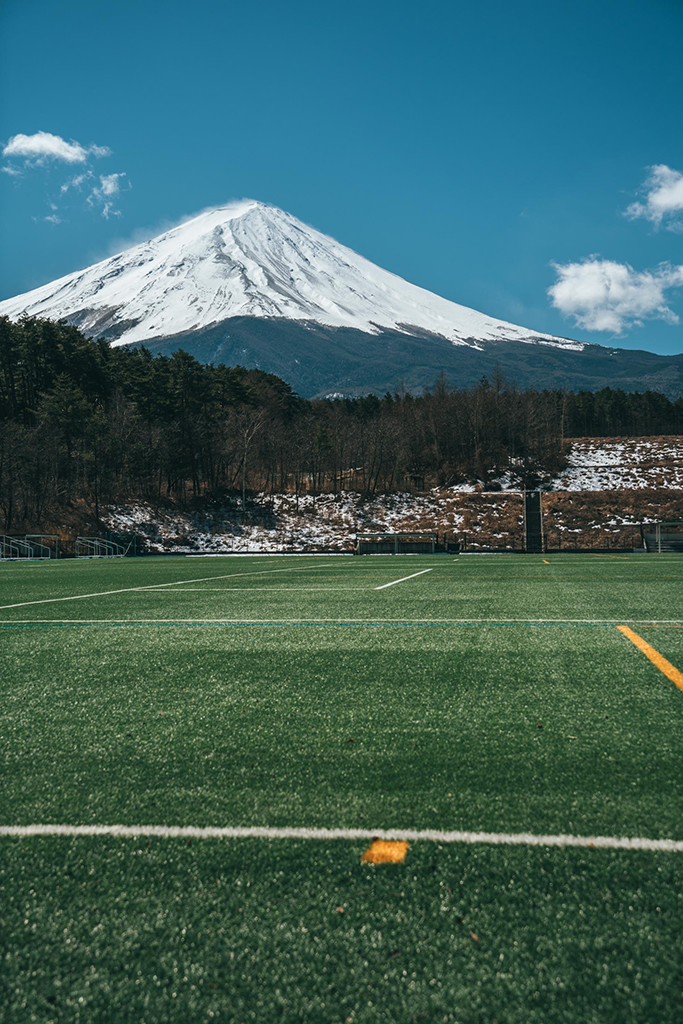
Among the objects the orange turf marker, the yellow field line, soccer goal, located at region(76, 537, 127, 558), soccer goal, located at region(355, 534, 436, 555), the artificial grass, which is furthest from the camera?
soccer goal, located at region(76, 537, 127, 558)

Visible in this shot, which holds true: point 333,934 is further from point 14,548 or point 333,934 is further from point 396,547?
point 14,548

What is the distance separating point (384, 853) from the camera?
6.40 ft

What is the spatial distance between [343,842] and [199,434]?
55.0m

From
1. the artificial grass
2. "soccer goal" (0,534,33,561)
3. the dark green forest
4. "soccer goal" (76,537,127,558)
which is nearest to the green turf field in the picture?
the artificial grass

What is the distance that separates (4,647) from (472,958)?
16.5ft

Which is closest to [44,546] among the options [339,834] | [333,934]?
[339,834]

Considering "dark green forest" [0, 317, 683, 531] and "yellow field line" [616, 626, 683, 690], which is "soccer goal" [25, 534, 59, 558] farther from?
"yellow field line" [616, 626, 683, 690]

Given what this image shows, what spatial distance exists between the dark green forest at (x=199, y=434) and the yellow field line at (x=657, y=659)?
133ft

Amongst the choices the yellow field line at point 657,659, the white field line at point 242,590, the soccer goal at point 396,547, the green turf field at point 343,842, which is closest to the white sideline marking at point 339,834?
the green turf field at point 343,842

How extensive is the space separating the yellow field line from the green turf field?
0.09 metres

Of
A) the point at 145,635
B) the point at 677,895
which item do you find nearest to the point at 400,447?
the point at 145,635

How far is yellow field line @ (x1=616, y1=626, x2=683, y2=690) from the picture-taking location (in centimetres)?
400

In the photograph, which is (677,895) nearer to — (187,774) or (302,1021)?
(302,1021)

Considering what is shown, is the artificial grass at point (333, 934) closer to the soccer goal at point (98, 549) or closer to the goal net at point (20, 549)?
the goal net at point (20, 549)
